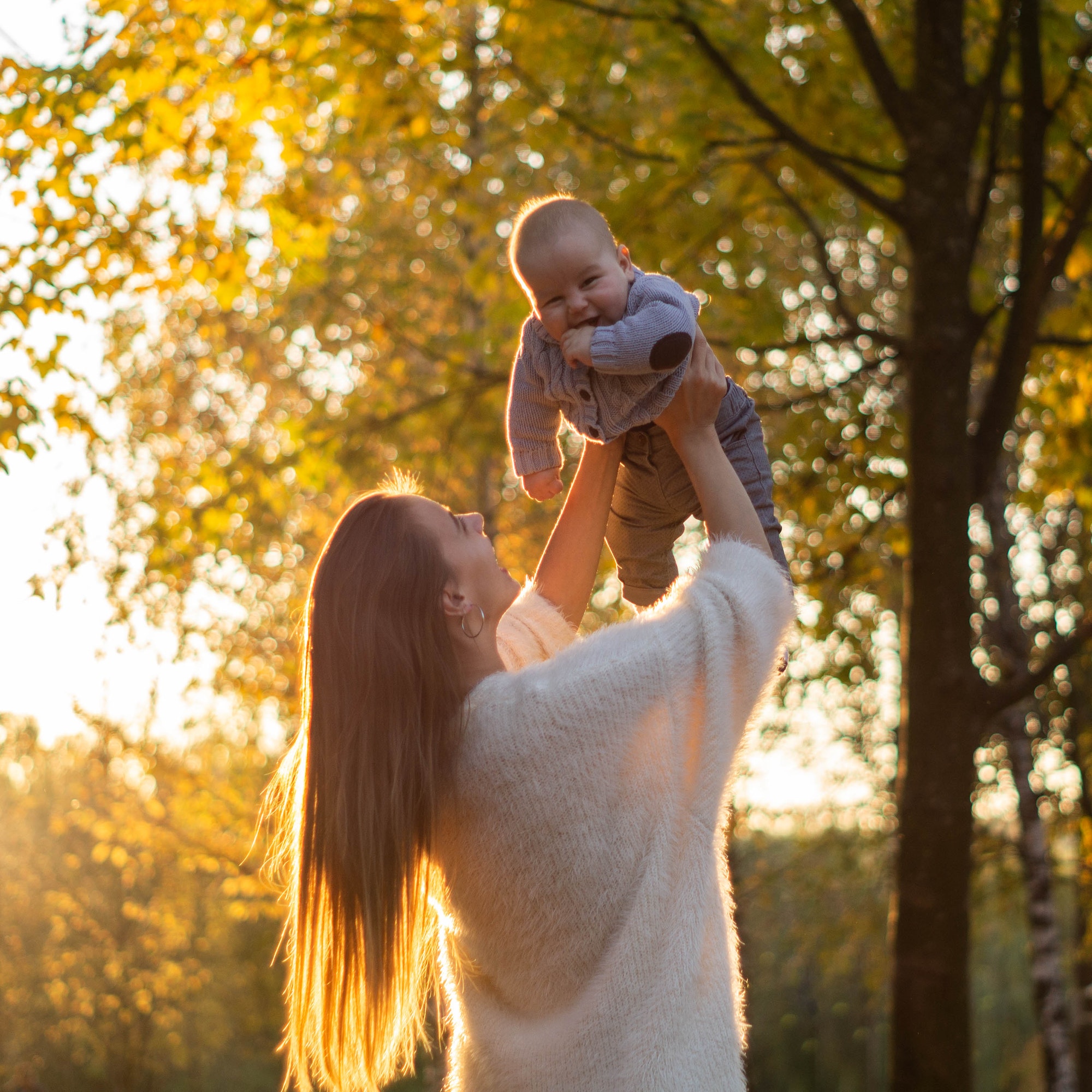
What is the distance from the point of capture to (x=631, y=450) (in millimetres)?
2291

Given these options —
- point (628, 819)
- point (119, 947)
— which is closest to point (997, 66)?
point (628, 819)

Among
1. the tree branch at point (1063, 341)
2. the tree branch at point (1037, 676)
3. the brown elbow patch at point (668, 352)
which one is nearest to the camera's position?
the brown elbow patch at point (668, 352)

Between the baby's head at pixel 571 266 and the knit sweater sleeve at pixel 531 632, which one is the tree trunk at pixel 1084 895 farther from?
the baby's head at pixel 571 266

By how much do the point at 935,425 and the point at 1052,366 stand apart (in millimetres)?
2631

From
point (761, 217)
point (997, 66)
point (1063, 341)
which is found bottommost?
point (1063, 341)

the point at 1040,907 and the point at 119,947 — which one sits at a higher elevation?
the point at 119,947

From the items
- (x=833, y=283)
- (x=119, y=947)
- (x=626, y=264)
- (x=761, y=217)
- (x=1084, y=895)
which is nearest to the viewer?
(x=626, y=264)

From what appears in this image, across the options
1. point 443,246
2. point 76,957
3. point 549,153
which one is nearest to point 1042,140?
point 549,153

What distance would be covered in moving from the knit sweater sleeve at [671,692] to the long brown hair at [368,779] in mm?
181

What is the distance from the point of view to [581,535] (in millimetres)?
2377

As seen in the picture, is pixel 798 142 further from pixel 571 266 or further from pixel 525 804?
pixel 525 804

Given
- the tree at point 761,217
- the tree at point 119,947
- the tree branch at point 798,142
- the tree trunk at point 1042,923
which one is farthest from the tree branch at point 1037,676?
the tree at point 119,947

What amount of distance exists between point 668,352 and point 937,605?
225 centimetres

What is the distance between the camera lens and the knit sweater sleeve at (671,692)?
1.84 metres
